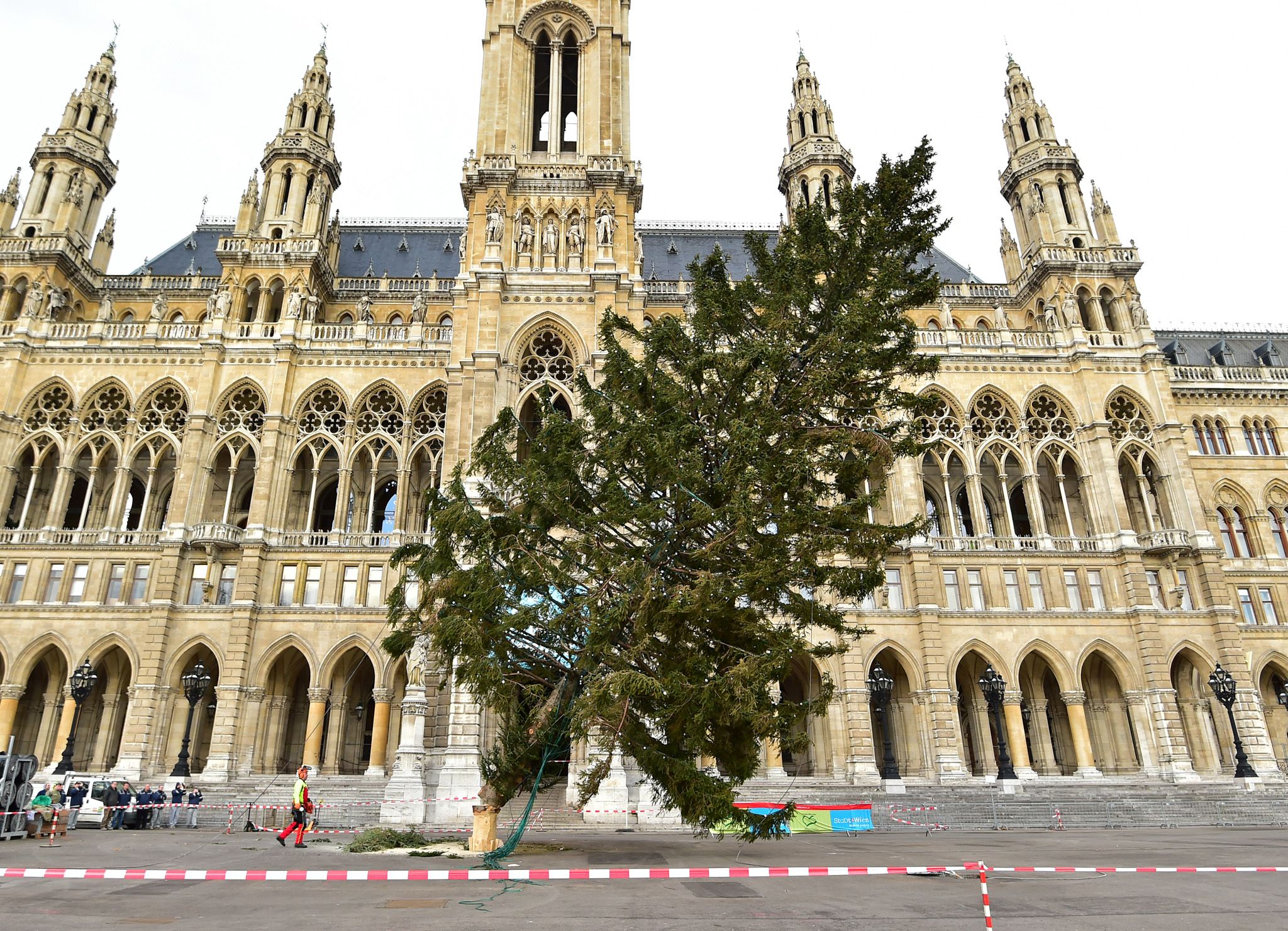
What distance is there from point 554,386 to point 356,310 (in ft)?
51.2

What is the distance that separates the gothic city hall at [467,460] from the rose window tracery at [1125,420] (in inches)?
5.1

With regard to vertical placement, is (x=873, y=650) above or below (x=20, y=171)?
below

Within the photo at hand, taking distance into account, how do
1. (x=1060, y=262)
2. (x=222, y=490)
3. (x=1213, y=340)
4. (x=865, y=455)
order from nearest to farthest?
(x=865, y=455), (x=222, y=490), (x=1060, y=262), (x=1213, y=340)

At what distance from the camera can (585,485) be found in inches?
653

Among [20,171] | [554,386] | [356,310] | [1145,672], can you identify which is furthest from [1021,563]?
[20,171]

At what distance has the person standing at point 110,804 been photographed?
21.1 metres

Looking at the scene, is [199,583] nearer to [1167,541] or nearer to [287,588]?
[287,588]

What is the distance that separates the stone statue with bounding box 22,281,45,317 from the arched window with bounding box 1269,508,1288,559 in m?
57.3

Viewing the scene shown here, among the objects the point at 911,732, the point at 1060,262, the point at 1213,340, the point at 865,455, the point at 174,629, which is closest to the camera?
the point at 865,455

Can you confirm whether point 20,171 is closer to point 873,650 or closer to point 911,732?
point 873,650

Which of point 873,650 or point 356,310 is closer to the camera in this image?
point 873,650

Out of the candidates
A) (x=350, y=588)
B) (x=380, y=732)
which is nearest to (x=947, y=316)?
(x=350, y=588)

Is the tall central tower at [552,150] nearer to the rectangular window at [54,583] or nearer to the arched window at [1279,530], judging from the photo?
the rectangular window at [54,583]

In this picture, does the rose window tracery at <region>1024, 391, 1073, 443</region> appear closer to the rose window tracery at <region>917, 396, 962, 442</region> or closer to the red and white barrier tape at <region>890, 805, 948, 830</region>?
the rose window tracery at <region>917, 396, 962, 442</region>
